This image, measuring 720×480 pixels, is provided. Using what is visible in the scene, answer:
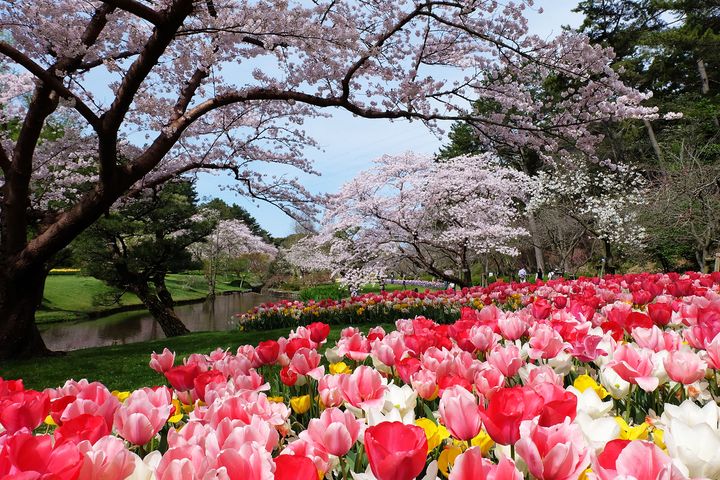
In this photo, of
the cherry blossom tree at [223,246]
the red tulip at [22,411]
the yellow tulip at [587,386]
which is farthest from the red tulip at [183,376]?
the cherry blossom tree at [223,246]

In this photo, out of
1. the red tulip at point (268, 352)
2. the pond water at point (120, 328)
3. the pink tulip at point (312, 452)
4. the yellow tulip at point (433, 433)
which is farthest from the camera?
the pond water at point (120, 328)

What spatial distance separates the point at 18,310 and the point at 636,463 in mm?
9173

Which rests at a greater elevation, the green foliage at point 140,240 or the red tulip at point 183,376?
the green foliage at point 140,240

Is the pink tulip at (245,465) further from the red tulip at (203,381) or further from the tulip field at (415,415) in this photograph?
the red tulip at (203,381)

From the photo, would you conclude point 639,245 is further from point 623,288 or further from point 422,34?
point 623,288

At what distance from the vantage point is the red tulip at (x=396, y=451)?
842 mm

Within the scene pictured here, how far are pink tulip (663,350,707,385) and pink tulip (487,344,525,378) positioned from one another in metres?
0.43

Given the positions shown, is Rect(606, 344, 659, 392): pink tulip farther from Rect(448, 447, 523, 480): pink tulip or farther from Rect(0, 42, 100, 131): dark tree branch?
Rect(0, 42, 100, 131): dark tree branch

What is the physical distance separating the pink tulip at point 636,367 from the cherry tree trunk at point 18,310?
8400 mm

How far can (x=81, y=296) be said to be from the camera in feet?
90.2

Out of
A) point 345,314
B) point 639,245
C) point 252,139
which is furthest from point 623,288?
point 639,245

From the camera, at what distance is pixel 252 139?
1002 cm

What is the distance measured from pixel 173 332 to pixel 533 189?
15.3 meters

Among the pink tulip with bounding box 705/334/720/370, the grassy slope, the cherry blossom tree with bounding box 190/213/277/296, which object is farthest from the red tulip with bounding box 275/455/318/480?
the cherry blossom tree with bounding box 190/213/277/296
